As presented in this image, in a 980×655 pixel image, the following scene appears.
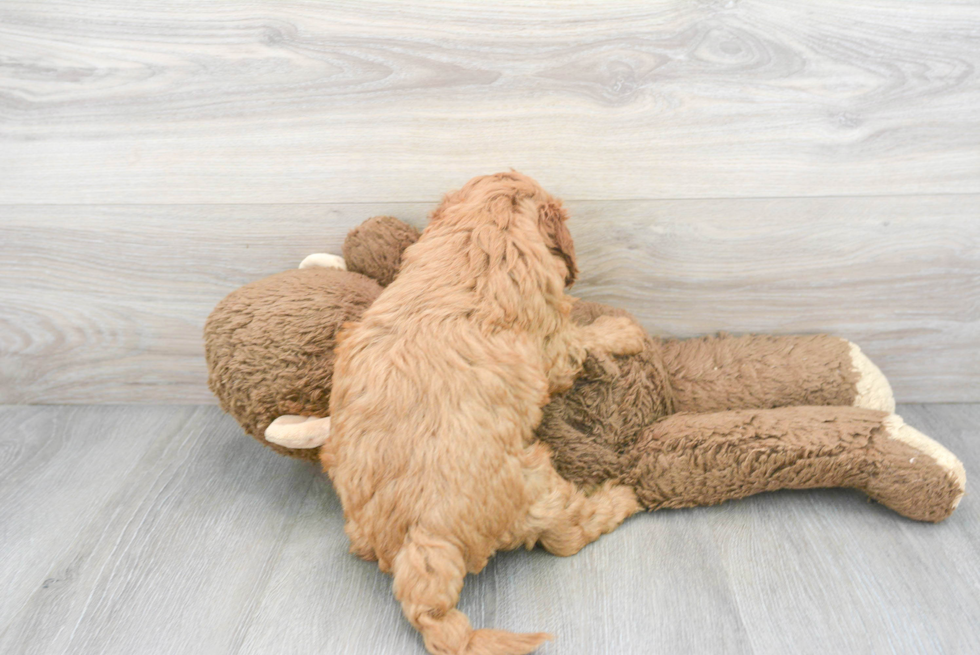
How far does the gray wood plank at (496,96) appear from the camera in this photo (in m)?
1.15

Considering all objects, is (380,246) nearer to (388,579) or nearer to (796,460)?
(388,579)

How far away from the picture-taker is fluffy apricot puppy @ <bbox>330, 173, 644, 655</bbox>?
88cm

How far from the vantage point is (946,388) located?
1391mm

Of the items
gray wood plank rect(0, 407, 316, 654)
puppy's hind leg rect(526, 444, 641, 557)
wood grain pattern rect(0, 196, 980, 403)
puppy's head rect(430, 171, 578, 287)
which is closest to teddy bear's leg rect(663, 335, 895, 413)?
wood grain pattern rect(0, 196, 980, 403)

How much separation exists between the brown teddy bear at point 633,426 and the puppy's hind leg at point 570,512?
1.1 inches

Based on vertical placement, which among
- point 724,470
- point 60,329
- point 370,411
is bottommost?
point 60,329

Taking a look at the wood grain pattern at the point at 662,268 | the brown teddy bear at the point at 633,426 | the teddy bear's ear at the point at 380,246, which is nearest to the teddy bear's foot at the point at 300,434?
the brown teddy bear at the point at 633,426

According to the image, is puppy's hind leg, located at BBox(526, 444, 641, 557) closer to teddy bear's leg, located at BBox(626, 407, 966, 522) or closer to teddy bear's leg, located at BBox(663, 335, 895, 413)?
teddy bear's leg, located at BBox(626, 407, 966, 522)

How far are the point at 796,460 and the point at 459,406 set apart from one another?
544mm

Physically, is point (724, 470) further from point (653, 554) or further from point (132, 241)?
point (132, 241)

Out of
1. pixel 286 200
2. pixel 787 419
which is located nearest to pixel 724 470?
pixel 787 419

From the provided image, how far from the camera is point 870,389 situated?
121cm

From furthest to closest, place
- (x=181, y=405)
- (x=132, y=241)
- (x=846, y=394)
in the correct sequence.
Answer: (x=181, y=405) < (x=132, y=241) < (x=846, y=394)

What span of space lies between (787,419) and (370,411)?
2.13ft
